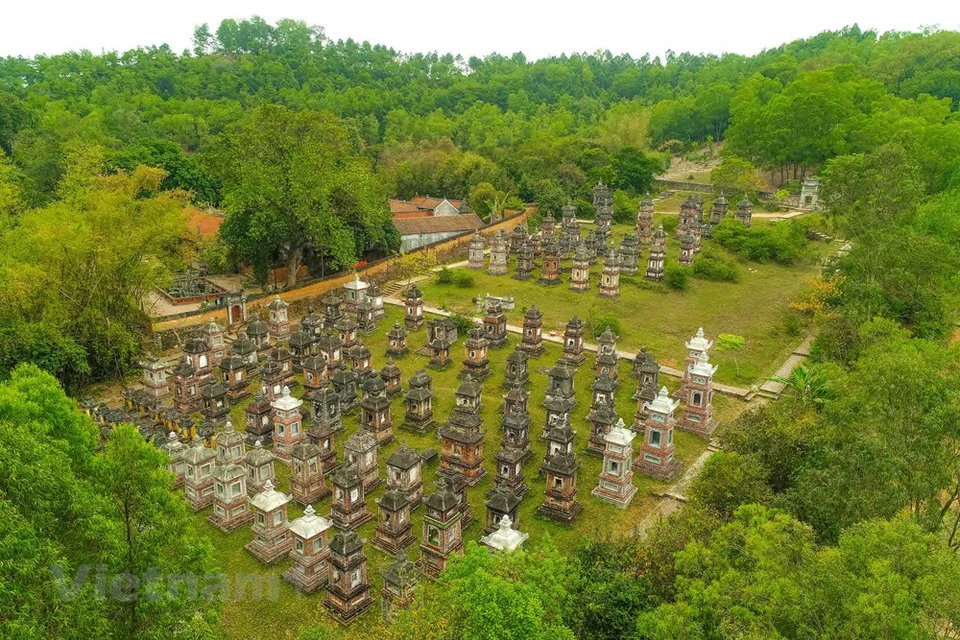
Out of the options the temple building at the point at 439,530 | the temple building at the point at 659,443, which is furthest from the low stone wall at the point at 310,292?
the temple building at the point at 659,443

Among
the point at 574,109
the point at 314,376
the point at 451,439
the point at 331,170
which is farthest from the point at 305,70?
the point at 451,439

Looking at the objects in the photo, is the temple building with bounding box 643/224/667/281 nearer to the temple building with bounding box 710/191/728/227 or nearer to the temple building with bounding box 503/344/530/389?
the temple building with bounding box 710/191/728/227

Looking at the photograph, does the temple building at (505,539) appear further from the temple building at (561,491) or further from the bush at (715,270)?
the bush at (715,270)

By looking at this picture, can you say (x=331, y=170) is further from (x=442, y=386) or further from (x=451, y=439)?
(x=451, y=439)

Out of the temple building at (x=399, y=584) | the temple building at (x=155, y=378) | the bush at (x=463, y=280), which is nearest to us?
the temple building at (x=399, y=584)

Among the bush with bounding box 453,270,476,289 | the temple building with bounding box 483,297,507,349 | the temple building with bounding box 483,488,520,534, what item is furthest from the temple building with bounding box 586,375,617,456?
the bush with bounding box 453,270,476,289

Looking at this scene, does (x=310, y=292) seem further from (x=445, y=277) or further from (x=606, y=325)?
(x=606, y=325)

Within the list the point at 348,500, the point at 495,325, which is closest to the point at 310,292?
the point at 495,325
